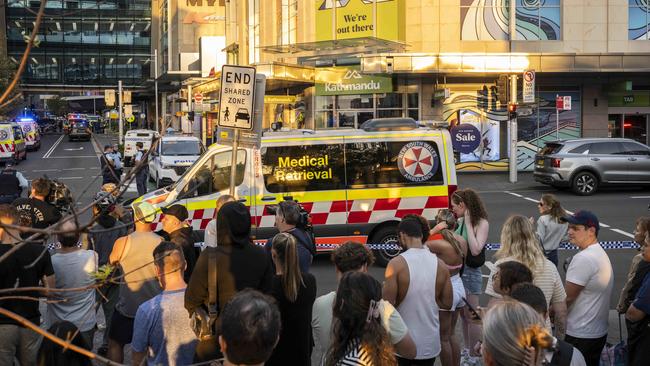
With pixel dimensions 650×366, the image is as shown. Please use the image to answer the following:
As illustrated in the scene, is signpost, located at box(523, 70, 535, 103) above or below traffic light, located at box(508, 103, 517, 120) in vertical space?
above

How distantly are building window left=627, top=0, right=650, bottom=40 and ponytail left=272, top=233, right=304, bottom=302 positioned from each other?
2925 centimetres

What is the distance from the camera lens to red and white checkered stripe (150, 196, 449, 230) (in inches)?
506

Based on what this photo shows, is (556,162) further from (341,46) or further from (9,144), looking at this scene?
(9,144)

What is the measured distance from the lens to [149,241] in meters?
6.81

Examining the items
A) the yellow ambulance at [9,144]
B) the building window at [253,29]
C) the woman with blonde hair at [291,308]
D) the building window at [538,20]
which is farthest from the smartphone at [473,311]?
the building window at [253,29]

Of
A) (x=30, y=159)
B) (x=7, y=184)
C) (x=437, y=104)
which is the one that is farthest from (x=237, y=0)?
(x=7, y=184)

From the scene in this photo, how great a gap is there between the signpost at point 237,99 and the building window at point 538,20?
946 inches

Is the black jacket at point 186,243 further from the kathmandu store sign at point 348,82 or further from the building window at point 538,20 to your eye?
the building window at point 538,20

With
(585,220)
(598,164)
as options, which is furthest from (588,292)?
(598,164)

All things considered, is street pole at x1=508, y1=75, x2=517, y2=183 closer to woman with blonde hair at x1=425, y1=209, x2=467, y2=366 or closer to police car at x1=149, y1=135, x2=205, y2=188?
police car at x1=149, y1=135, x2=205, y2=188

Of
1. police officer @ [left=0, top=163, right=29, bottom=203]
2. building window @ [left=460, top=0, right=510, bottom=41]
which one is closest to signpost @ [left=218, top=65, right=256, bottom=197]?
police officer @ [left=0, top=163, right=29, bottom=203]

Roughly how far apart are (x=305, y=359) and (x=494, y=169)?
2702 cm

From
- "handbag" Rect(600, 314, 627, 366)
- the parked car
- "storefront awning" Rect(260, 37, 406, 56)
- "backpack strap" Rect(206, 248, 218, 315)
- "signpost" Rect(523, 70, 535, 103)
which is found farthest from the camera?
"storefront awning" Rect(260, 37, 406, 56)

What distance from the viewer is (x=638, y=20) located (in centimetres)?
3052
